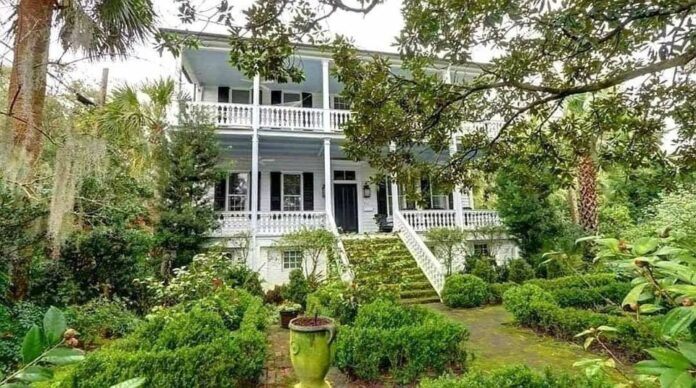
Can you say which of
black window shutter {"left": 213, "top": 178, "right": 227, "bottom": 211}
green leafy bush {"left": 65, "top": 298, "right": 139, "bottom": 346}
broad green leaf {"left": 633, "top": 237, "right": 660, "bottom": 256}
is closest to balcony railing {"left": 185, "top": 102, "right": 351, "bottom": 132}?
black window shutter {"left": 213, "top": 178, "right": 227, "bottom": 211}

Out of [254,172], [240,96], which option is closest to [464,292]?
[254,172]

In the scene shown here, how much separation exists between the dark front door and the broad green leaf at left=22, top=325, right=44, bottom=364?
524 inches

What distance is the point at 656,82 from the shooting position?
13.2 ft

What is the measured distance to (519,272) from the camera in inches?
415

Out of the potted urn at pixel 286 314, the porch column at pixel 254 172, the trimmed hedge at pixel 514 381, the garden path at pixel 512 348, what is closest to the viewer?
the trimmed hedge at pixel 514 381

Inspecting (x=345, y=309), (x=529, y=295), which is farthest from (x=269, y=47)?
(x=529, y=295)

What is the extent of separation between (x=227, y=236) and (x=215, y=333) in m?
7.00

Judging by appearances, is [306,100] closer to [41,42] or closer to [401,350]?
[41,42]

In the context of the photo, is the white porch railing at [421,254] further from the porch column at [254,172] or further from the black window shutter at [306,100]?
the black window shutter at [306,100]

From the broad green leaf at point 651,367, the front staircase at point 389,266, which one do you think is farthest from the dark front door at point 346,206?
the broad green leaf at point 651,367

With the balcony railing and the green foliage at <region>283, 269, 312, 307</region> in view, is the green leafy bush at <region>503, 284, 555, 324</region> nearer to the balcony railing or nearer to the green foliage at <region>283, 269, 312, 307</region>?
the green foliage at <region>283, 269, 312, 307</region>

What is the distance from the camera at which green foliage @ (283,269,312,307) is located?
9062mm

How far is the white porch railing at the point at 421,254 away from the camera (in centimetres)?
982

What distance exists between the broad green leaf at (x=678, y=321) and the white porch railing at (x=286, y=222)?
10.5 m
